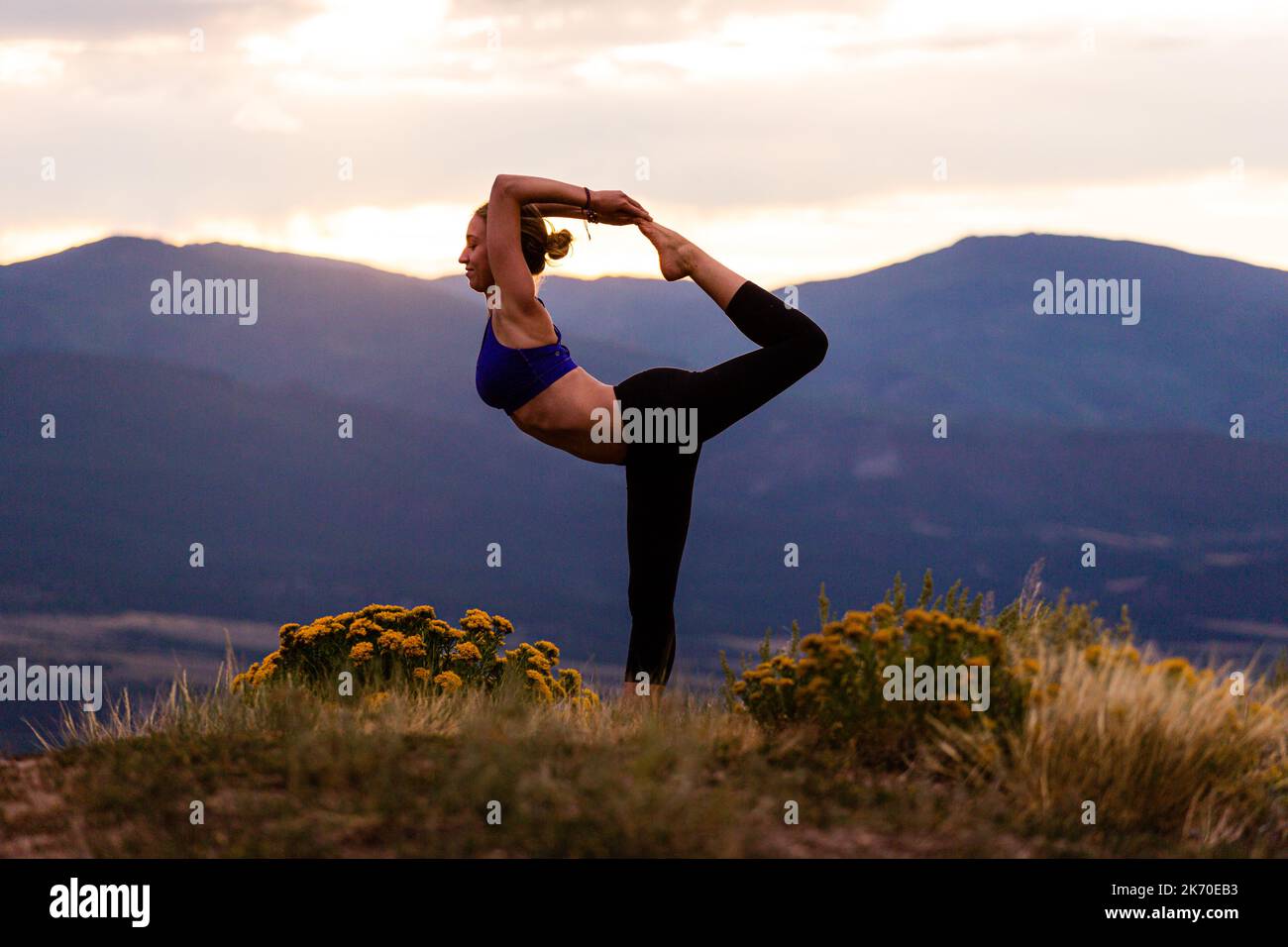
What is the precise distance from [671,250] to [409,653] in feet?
12.8

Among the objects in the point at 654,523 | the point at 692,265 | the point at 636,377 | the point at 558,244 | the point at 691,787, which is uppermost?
the point at 558,244

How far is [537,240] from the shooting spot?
27.1ft

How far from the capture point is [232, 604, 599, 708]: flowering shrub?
10.3 metres

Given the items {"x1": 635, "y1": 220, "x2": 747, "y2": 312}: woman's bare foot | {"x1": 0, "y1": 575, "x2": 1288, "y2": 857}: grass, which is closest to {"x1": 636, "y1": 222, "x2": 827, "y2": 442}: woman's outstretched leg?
{"x1": 635, "y1": 220, "x2": 747, "y2": 312}: woman's bare foot

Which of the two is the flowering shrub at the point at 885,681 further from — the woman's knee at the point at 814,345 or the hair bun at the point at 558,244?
the hair bun at the point at 558,244

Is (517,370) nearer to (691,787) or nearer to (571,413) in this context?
(571,413)

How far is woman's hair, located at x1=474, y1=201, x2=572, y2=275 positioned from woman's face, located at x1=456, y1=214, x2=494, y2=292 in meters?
0.08

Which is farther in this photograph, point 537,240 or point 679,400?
point 537,240

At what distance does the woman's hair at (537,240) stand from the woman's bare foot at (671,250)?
18.3 inches

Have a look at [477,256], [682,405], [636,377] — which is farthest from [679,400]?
[477,256]

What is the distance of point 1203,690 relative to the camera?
23.8ft

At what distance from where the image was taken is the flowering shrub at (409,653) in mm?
10344
